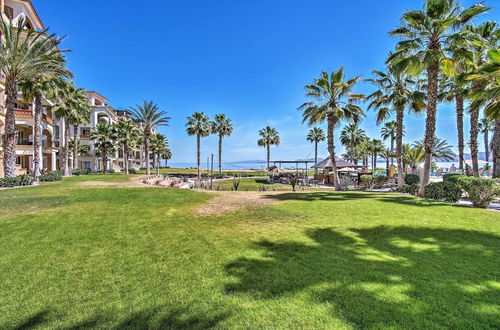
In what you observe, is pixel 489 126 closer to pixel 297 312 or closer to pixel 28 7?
pixel 297 312

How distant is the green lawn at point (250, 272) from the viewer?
122 inches

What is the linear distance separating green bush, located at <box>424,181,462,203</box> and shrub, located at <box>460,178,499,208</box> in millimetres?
590

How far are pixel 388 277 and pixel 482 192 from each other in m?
11.0

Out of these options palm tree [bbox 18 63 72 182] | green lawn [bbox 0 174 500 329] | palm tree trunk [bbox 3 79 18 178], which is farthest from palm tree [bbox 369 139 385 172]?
palm tree trunk [bbox 3 79 18 178]

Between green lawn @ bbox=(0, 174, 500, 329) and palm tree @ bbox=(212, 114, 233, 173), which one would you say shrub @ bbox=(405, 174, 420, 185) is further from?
palm tree @ bbox=(212, 114, 233, 173)

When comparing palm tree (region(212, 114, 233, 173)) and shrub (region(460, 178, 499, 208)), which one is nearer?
shrub (region(460, 178, 499, 208))

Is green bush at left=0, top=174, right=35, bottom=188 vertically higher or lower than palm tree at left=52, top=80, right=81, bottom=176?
lower

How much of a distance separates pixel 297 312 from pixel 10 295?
4.56 meters

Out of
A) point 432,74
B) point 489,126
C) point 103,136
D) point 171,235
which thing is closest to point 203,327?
point 171,235

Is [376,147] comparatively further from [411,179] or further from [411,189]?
[411,189]

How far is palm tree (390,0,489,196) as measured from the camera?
40.8 ft

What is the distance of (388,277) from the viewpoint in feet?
13.3

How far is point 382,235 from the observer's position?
6531 millimetres

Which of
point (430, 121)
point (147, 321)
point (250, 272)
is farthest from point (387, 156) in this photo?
point (147, 321)
